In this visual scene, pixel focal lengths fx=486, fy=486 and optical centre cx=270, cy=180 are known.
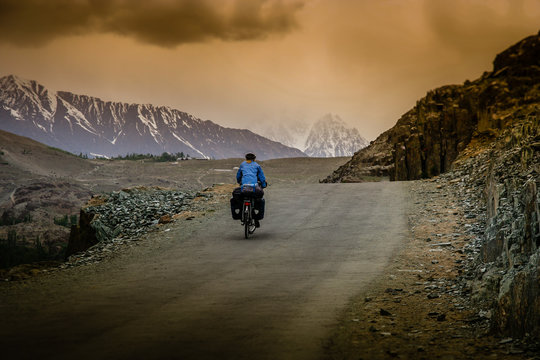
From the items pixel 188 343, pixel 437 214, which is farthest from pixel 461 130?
pixel 188 343

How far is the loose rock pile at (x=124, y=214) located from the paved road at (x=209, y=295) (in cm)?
247

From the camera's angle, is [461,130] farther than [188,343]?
Yes

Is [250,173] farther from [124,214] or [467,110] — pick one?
[467,110]

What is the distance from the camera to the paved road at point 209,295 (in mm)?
5629

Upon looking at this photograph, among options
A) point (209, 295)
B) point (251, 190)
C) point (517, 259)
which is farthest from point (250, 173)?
point (517, 259)

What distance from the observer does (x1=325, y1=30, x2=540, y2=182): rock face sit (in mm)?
29609

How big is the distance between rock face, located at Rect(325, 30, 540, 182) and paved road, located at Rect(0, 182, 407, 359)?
1616 centimetres

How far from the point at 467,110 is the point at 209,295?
89.8ft

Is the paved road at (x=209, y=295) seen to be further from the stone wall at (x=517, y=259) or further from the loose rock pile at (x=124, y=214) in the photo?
the loose rock pile at (x=124, y=214)

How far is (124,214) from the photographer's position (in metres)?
19.4

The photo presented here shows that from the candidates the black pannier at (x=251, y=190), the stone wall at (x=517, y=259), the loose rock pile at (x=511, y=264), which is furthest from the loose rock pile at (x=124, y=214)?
the stone wall at (x=517, y=259)

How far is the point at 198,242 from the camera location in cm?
1376

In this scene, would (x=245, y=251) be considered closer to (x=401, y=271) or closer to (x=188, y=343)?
(x=401, y=271)

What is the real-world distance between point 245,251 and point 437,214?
6990mm
